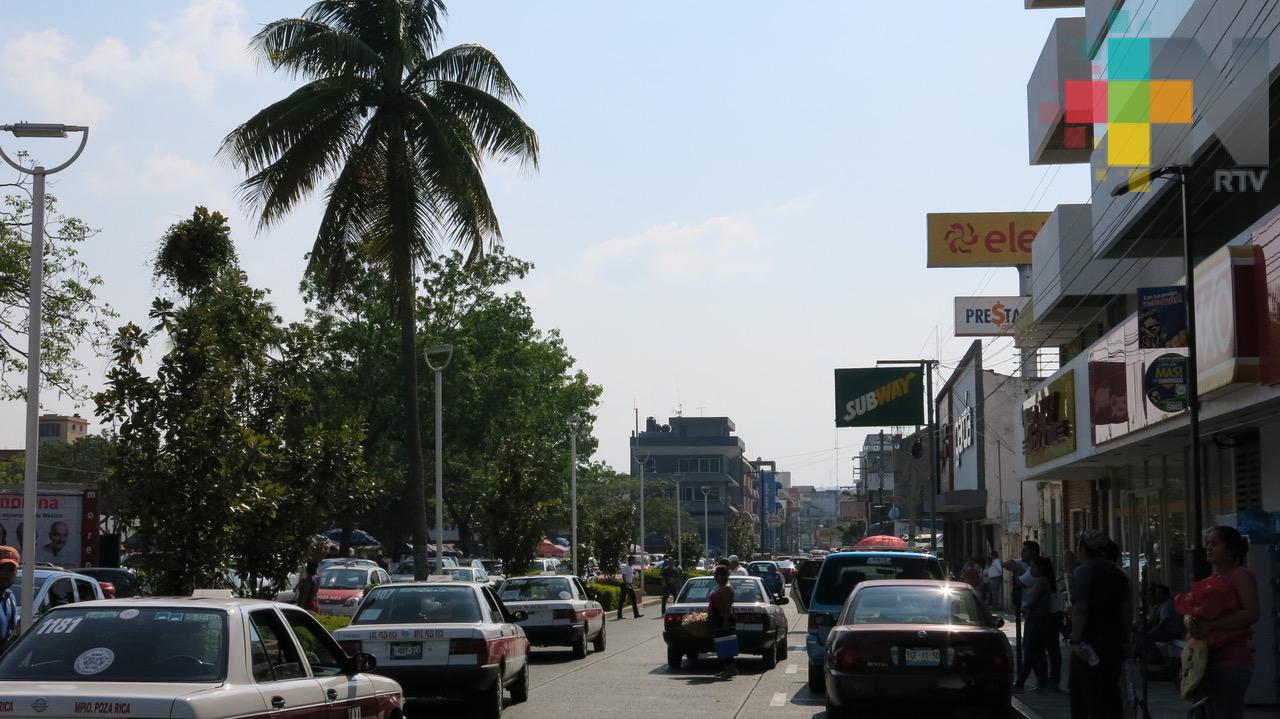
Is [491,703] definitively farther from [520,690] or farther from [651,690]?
[651,690]

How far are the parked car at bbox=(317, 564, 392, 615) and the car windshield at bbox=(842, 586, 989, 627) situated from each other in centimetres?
1900

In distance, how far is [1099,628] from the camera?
461 inches

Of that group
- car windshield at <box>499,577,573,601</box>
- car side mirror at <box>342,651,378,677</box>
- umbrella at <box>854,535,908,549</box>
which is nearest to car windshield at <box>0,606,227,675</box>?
car side mirror at <box>342,651,378,677</box>

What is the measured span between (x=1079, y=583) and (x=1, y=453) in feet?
438

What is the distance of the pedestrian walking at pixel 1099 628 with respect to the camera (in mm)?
11672

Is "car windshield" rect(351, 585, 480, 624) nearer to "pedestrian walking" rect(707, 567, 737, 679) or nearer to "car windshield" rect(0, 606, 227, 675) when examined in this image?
"pedestrian walking" rect(707, 567, 737, 679)

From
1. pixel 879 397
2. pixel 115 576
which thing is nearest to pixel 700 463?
pixel 879 397

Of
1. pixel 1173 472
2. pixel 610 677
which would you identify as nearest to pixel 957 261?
pixel 1173 472

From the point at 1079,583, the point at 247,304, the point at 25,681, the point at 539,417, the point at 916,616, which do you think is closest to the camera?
the point at 25,681

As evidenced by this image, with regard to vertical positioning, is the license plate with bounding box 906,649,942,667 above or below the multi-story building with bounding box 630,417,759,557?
below

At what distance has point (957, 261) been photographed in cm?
5416

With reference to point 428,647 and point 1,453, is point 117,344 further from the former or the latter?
point 1,453

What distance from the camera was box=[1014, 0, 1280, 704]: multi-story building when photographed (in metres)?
17.1

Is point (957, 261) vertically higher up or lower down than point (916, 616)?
higher up
